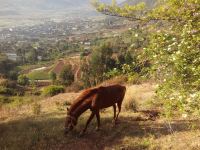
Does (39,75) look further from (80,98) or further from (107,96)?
(80,98)

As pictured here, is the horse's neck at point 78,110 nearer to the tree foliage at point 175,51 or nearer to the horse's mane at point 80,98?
the horse's mane at point 80,98

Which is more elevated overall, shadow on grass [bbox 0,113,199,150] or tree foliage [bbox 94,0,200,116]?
tree foliage [bbox 94,0,200,116]

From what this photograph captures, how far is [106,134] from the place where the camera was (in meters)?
12.8

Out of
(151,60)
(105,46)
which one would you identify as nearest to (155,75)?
(151,60)

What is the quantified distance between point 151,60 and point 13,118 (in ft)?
32.5

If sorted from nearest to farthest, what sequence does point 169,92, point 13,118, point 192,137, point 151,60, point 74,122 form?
point 169,92
point 151,60
point 192,137
point 74,122
point 13,118

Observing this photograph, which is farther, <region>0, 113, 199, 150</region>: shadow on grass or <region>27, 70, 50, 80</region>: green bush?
<region>27, 70, 50, 80</region>: green bush

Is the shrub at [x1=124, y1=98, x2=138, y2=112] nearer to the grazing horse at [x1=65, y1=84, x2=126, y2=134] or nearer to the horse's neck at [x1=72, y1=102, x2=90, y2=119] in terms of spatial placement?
the grazing horse at [x1=65, y1=84, x2=126, y2=134]

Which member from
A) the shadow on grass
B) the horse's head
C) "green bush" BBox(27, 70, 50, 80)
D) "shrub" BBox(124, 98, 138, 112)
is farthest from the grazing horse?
"green bush" BBox(27, 70, 50, 80)

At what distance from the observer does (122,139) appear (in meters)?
12.3

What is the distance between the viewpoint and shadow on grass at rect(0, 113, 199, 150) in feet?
39.5

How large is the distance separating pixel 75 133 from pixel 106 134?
45.2 inches

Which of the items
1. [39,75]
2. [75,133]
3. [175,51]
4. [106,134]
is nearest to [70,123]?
[75,133]

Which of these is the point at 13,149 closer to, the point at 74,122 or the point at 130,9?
the point at 74,122
